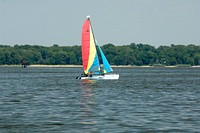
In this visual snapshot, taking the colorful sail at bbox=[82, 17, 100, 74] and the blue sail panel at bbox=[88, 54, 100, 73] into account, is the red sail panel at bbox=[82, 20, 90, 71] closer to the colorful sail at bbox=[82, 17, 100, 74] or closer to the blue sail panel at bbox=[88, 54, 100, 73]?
the colorful sail at bbox=[82, 17, 100, 74]

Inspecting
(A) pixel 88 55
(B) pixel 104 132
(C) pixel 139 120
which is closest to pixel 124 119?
(C) pixel 139 120

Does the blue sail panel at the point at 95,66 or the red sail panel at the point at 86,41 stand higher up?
the red sail panel at the point at 86,41

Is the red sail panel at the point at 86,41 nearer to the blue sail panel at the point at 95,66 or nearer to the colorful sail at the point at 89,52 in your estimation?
the colorful sail at the point at 89,52

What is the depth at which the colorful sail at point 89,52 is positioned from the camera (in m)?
120

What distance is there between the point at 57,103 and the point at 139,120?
16790mm

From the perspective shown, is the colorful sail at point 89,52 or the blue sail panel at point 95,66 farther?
the blue sail panel at point 95,66

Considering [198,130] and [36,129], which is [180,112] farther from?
[36,129]

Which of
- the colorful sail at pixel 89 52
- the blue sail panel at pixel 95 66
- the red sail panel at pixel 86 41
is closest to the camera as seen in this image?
the red sail panel at pixel 86 41

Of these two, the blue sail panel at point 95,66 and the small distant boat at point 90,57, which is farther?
the blue sail panel at point 95,66

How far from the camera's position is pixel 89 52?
12081cm

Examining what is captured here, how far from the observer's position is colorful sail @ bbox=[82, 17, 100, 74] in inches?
4710

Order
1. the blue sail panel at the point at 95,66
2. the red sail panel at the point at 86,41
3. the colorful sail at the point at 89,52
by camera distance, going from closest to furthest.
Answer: the red sail panel at the point at 86,41 → the colorful sail at the point at 89,52 → the blue sail panel at the point at 95,66

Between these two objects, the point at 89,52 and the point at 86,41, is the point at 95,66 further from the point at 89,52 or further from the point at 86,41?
the point at 86,41

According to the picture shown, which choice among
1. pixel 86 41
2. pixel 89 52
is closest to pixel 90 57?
pixel 89 52
